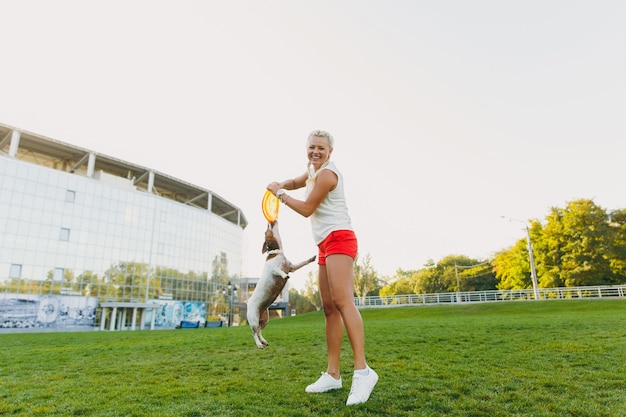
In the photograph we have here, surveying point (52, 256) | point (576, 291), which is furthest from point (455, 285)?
point (52, 256)

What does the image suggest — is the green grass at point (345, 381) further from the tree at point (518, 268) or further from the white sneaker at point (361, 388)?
the tree at point (518, 268)

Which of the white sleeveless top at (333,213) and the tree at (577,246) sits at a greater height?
the tree at (577,246)

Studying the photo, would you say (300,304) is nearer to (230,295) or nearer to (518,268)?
(230,295)

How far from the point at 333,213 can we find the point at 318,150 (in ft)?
2.18

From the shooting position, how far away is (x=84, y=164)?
171 feet

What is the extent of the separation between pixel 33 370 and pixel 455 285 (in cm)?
7297

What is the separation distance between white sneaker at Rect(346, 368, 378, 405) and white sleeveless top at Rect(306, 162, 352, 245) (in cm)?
136

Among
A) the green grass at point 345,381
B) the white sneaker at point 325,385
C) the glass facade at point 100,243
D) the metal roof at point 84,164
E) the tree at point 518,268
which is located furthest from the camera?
the metal roof at point 84,164

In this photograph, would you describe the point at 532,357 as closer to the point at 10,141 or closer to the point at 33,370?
the point at 33,370

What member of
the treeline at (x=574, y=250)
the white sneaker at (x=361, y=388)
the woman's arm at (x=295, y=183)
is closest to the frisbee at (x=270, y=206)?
the woman's arm at (x=295, y=183)

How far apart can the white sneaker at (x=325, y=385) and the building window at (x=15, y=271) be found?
48551 mm

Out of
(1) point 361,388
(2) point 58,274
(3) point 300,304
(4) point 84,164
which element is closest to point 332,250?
(1) point 361,388

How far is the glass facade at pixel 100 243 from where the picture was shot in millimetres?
40812

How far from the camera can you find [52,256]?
43.3 metres
